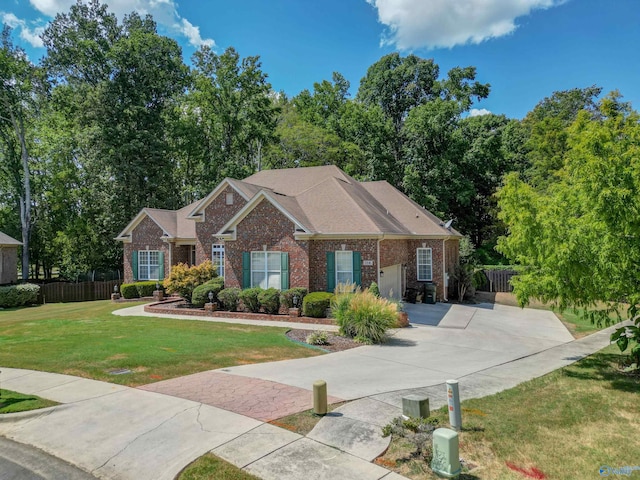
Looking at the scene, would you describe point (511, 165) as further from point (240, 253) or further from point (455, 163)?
point (240, 253)

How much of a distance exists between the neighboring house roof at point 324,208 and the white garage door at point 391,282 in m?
1.82

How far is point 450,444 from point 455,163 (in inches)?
1370

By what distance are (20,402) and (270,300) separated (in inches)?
431

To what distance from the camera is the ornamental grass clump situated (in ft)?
45.3

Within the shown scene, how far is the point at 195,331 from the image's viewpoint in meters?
15.3

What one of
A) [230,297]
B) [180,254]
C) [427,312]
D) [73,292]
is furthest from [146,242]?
[427,312]

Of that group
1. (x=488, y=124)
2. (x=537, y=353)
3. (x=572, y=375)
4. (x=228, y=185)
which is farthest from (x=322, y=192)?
(x=488, y=124)

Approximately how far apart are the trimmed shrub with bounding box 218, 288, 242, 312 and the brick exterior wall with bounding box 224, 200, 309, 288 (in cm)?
68

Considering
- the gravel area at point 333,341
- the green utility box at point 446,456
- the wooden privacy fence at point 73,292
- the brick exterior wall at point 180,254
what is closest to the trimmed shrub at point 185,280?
the brick exterior wall at point 180,254

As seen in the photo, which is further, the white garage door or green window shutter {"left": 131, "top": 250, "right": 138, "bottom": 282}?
green window shutter {"left": 131, "top": 250, "right": 138, "bottom": 282}

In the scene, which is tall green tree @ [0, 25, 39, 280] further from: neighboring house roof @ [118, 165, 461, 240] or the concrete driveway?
the concrete driveway

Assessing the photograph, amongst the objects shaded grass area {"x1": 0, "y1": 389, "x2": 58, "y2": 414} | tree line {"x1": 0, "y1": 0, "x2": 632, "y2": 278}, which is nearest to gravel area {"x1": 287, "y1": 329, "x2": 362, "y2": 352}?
shaded grass area {"x1": 0, "y1": 389, "x2": 58, "y2": 414}

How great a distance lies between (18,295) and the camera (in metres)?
26.7

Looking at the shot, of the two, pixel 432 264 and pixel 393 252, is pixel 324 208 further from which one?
pixel 432 264
